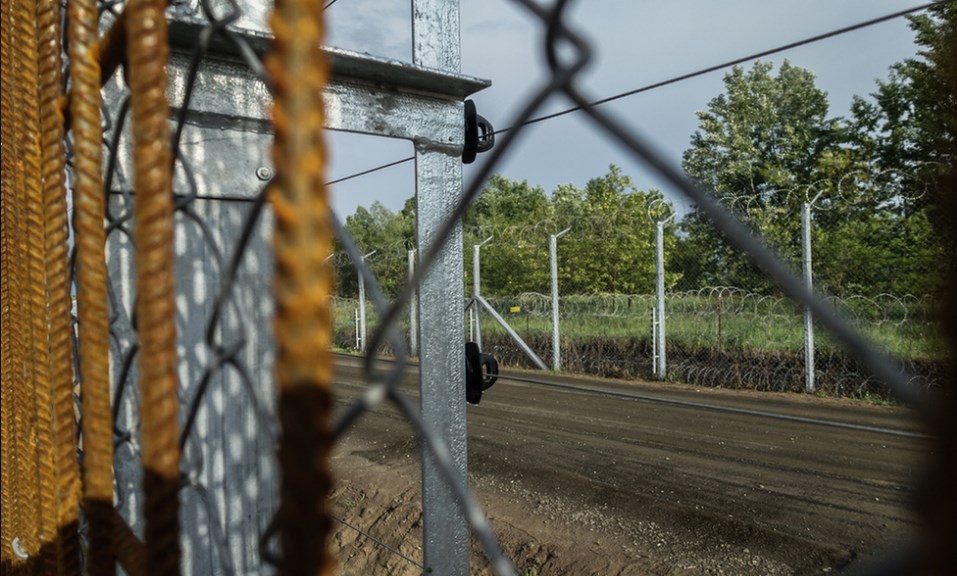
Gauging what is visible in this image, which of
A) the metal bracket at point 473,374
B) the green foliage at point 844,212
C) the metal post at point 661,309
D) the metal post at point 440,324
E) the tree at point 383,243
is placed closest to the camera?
the metal post at point 440,324

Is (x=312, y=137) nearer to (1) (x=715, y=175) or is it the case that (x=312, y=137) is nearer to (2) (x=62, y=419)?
(2) (x=62, y=419)

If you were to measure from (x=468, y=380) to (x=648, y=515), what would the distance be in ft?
7.92

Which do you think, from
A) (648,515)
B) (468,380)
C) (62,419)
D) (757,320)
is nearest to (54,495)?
(62,419)

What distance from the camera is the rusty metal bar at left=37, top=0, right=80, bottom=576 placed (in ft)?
2.12

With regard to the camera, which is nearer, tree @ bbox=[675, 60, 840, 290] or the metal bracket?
the metal bracket

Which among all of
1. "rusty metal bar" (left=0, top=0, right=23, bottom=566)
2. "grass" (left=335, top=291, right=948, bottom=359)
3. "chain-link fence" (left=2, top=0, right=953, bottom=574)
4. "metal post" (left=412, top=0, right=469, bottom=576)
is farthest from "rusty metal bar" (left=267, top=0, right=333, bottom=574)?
"grass" (left=335, top=291, right=948, bottom=359)

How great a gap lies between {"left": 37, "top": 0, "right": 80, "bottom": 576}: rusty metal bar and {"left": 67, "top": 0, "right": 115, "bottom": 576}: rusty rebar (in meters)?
0.09

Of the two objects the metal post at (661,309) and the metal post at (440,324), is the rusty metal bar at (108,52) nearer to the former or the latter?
the metal post at (440,324)

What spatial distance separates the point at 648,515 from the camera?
4039 millimetres

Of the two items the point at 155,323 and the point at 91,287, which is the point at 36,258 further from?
the point at 155,323

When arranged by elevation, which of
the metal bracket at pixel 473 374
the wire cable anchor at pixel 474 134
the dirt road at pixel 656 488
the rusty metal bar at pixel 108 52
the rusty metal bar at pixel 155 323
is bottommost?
the dirt road at pixel 656 488

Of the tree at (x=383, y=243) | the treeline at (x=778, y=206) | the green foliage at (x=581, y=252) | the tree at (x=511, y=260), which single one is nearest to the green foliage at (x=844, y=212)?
the treeline at (x=778, y=206)

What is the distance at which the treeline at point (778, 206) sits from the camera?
1.89ft

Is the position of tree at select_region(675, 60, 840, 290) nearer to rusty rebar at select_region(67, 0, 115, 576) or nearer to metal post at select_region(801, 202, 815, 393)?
metal post at select_region(801, 202, 815, 393)
